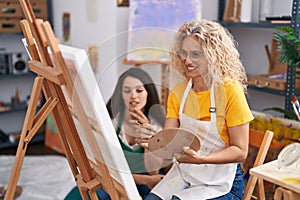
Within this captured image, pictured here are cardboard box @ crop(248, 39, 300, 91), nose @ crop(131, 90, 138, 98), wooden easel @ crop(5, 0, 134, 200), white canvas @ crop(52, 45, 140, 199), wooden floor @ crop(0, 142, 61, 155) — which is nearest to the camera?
white canvas @ crop(52, 45, 140, 199)

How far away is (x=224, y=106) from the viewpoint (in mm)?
1429

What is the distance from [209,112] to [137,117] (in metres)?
0.27

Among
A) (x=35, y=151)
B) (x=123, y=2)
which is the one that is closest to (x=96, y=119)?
(x=123, y=2)

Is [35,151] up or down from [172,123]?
down

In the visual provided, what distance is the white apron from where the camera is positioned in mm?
1464

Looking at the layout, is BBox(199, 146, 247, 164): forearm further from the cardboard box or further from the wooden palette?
the cardboard box

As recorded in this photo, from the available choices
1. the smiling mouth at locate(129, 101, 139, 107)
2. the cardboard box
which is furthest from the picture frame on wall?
the smiling mouth at locate(129, 101, 139, 107)

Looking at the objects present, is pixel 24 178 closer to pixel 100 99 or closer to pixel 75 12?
pixel 75 12

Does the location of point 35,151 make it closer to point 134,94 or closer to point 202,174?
Answer: point 134,94

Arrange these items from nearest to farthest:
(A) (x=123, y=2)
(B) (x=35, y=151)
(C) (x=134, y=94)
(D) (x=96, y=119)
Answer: (D) (x=96, y=119) → (C) (x=134, y=94) → (A) (x=123, y=2) → (B) (x=35, y=151)

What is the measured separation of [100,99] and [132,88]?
0.50m

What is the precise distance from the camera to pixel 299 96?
2.36 m

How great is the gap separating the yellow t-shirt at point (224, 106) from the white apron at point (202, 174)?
0.06 feet

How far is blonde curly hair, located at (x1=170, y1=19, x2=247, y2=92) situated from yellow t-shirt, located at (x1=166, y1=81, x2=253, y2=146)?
4cm
